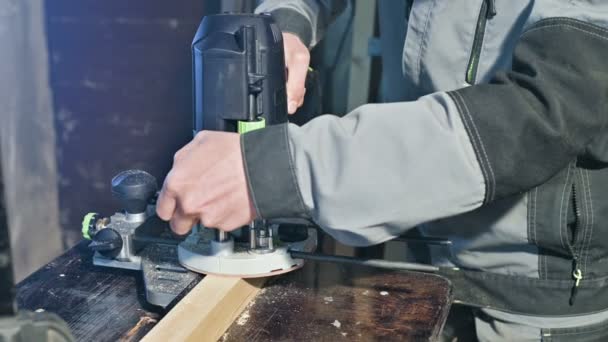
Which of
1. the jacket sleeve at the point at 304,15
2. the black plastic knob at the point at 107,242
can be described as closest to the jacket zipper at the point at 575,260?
the jacket sleeve at the point at 304,15

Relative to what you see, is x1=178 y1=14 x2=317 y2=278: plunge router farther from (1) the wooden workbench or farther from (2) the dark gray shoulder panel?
(2) the dark gray shoulder panel

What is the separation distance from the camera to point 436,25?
92cm

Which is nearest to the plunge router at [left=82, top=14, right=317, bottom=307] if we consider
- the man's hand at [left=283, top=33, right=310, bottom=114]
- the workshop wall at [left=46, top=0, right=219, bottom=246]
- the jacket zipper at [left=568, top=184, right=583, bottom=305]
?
the man's hand at [left=283, top=33, right=310, bottom=114]

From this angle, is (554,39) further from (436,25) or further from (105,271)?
(105,271)

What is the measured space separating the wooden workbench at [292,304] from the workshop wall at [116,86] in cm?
86

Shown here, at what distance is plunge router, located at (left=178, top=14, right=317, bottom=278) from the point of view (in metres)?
0.88

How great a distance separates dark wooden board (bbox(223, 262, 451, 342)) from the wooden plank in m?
0.02

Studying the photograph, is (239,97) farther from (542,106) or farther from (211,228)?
(542,106)

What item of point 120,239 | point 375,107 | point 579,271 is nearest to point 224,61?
point 375,107

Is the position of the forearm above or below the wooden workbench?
above

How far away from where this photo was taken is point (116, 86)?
6.19 ft

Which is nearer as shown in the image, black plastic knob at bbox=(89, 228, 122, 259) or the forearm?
the forearm

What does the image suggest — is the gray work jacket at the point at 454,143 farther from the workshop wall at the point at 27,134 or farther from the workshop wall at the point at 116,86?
the workshop wall at the point at 27,134

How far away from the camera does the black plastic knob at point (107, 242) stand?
993 millimetres
